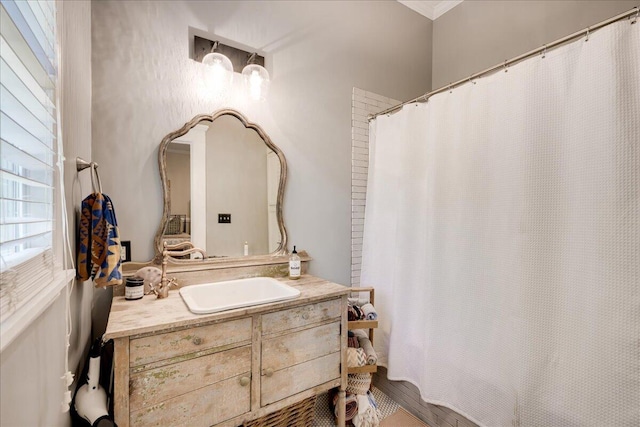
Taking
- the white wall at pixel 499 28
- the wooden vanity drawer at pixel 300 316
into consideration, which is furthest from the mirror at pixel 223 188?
the white wall at pixel 499 28

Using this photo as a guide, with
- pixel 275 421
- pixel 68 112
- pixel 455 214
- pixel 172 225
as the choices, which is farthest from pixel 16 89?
pixel 455 214

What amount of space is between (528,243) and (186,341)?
5.08 feet

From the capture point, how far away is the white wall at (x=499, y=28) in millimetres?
1885

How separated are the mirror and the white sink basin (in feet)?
0.58

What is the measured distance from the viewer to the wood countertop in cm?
105

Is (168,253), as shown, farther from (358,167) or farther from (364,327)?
(358,167)

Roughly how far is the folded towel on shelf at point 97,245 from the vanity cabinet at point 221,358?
18cm

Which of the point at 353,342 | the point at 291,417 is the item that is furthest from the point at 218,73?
the point at 291,417

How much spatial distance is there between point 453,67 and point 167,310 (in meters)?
2.85

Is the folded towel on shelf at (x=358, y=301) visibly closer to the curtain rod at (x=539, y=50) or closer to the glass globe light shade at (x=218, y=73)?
the curtain rod at (x=539, y=50)

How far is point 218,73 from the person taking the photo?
5.66 ft

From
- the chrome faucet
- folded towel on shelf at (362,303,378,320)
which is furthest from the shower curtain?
the chrome faucet

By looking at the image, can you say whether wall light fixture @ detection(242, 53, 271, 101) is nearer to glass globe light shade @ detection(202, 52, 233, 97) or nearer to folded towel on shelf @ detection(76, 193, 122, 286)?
glass globe light shade @ detection(202, 52, 233, 97)

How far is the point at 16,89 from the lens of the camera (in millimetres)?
569
